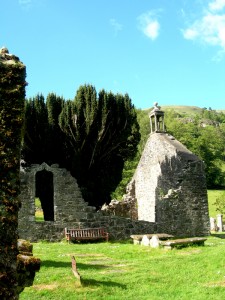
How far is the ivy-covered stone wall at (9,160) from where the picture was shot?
345 cm

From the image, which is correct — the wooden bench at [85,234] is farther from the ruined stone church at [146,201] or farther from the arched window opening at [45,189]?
the arched window opening at [45,189]

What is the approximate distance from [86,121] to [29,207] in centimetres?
591

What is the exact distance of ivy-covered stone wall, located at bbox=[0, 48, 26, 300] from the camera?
345 centimetres

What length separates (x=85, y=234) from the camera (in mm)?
18438

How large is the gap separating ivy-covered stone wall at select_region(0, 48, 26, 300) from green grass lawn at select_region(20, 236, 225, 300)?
433cm

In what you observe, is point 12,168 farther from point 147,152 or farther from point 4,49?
point 147,152

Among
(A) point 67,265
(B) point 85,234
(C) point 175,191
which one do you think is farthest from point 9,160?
(C) point 175,191

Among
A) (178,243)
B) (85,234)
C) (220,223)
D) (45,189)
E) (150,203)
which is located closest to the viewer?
(178,243)

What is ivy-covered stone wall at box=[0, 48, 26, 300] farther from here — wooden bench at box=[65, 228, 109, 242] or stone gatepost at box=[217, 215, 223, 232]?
stone gatepost at box=[217, 215, 223, 232]

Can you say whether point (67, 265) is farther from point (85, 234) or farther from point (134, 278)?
point (85, 234)

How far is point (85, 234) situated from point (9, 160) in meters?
15.2

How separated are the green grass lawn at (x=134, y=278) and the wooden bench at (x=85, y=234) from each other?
5395mm

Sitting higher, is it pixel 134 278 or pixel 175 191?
pixel 175 191

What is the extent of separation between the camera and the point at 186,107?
199375mm
